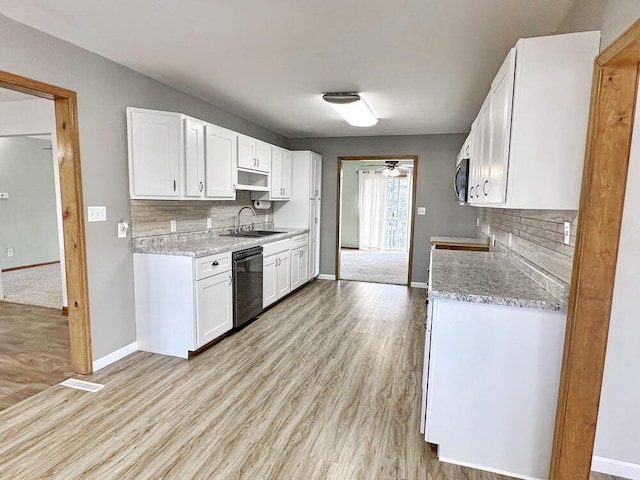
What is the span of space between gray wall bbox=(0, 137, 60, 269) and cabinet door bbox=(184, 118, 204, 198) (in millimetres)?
5128

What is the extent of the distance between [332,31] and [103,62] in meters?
1.84

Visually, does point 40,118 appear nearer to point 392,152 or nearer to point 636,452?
point 392,152

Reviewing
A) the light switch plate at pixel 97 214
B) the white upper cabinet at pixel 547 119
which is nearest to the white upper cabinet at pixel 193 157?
the light switch plate at pixel 97 214

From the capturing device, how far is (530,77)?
5.20 feet

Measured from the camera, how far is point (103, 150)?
2.78 metres

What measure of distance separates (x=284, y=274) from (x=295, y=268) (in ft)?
1.30

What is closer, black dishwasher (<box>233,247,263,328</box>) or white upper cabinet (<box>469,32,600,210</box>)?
white upper cabinet (<box>469,32,600,210</box>)

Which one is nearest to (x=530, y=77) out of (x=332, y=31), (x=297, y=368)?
(x=332, y=31)

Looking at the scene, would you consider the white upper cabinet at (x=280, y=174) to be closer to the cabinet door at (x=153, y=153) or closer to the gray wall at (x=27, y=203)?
the cabinet door at (x=153, y=153)

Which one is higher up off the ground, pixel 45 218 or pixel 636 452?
pixel 45 218

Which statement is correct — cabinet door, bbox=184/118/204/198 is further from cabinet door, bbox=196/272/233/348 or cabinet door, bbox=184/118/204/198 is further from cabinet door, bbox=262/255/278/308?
cabinet door, bbox=262/255/278/308

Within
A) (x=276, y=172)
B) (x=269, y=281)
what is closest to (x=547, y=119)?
(x=269, y=281)

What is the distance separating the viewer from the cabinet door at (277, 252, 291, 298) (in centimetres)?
458

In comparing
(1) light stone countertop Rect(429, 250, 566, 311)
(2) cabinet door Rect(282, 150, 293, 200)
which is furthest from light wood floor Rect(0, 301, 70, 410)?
(2) cabinet door Rect(282, 150, 293, 200)
